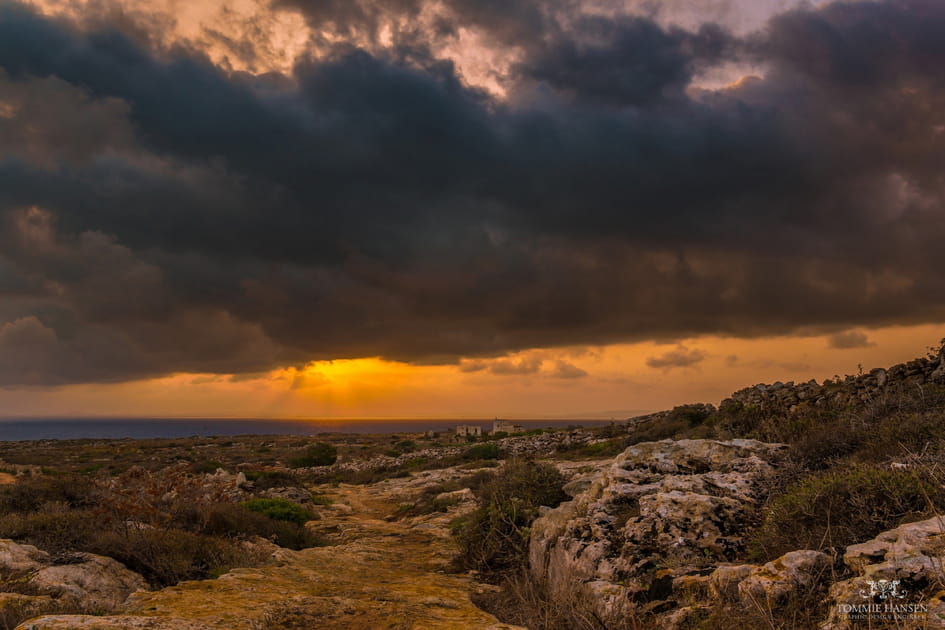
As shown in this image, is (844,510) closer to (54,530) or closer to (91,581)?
(91,581)

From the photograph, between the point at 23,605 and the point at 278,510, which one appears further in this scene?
the point at 278,510

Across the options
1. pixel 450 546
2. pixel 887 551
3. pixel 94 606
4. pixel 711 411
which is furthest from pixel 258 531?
pixel 711 411

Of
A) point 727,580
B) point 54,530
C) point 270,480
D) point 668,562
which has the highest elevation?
point 727,580

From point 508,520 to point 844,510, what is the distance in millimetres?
5956

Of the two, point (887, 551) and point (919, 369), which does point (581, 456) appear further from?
point (887, 551)

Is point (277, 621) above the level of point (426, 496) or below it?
above

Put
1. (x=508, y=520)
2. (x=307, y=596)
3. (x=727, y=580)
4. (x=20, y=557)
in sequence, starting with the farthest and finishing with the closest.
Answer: (x=508, y=520) < (x=20, y=557) < (x=307, y=596) < (x=727, y=580)

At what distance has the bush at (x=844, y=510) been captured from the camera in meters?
4.61

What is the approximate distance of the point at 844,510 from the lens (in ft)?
16.2

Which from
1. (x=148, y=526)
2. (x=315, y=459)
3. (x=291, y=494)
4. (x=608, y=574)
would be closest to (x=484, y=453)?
(x=315, y=459)

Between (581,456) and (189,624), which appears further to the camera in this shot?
(581,456)

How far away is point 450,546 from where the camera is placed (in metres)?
11.8

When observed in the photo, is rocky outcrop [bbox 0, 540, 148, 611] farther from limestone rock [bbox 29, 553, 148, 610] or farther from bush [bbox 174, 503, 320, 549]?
bush [bbox 174, 503, 320, 549]

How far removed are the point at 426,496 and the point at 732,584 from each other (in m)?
15.9
